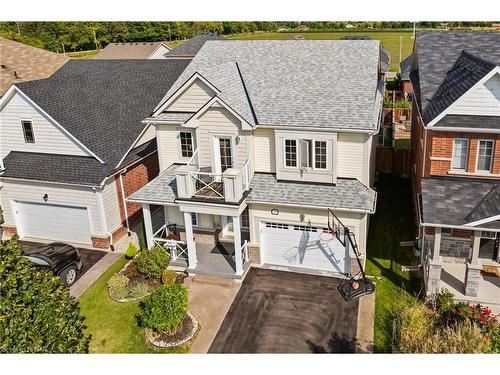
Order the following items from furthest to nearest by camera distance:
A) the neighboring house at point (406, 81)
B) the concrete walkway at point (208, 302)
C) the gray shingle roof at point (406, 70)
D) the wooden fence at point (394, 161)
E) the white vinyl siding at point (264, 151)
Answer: the neighboring house at point (406, 81) < the gray shingle roof at point (406, 70) < the wooden fence at point (394, 161) < the white vinyl siding at point (264, 151) < the concrete walkway at point (208, 302)

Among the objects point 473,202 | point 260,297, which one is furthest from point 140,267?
point 473,202

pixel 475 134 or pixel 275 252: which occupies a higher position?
pixel 475 134

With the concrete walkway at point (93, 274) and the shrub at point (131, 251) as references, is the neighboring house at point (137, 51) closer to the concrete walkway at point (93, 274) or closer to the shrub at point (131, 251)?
the concrete walkway at point (93, 274)

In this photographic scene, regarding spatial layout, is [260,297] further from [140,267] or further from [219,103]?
[219,103]

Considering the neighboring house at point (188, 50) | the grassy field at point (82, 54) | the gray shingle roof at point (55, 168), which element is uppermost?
the grassy field at point (82, 54)

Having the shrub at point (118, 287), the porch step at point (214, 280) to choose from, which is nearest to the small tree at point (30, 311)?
the shrub at point (118, 287)

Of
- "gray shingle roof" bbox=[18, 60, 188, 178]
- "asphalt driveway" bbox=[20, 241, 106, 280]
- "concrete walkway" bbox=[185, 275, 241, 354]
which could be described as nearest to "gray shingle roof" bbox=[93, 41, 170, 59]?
"gray shingle roof" bbox=[18, 60, 188, 178]
